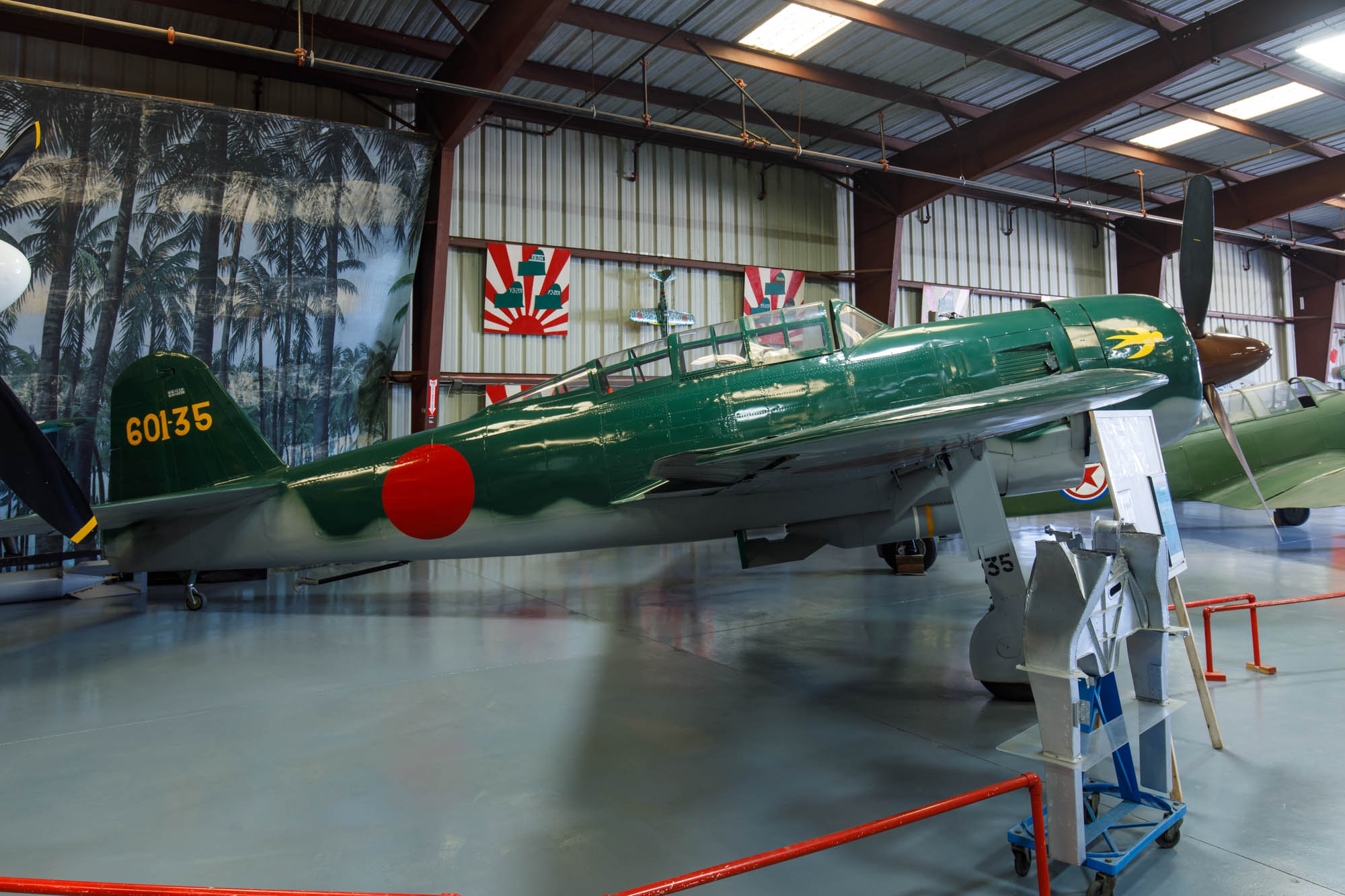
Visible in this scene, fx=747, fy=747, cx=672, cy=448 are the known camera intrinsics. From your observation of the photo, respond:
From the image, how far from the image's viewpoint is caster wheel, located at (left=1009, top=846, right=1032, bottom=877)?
2.42 m

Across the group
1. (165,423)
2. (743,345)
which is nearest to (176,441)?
(165,423)

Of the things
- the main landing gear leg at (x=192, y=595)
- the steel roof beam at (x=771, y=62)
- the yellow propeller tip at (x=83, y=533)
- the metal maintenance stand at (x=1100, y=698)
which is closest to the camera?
the metal maintenance stand at (x=1100, y=698)

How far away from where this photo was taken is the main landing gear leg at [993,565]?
13.2 ft

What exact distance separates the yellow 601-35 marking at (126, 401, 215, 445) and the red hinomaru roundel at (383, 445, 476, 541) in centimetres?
207

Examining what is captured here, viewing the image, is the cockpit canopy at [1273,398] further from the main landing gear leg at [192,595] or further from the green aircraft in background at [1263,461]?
the main landing gear leg at [192,595]

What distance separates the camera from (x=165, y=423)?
6660 mm

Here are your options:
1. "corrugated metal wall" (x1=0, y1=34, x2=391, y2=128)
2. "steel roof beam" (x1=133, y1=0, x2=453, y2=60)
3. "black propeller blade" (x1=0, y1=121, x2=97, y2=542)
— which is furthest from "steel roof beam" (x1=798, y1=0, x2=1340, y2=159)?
"black propeller blade" (x1=0, y1=121, x2=97, y2=542)

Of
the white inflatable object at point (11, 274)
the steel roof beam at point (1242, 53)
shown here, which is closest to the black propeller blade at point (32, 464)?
the white inflatable object at point (11, 274)

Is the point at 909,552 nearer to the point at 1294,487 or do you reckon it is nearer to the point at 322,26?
the point at 1294,487

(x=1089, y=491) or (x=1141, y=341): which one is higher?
(x=1141, y=341)

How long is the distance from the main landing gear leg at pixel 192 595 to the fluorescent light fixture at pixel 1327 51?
17.2 metres

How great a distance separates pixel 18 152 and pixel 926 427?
15.7 feet

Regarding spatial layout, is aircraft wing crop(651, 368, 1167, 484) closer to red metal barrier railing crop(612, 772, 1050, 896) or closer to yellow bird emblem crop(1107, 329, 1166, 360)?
red metal barrier railing crop(612, 772, 1050, 896)

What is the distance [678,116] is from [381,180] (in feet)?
18.9
